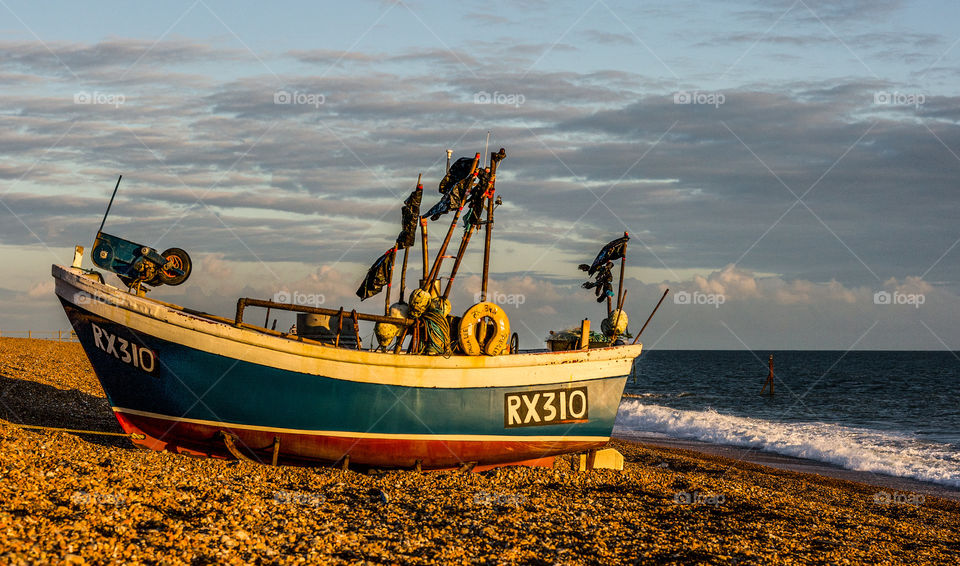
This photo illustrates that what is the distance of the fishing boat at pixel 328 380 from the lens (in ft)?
45.0

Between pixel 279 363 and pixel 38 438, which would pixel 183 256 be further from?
pixel 38 438

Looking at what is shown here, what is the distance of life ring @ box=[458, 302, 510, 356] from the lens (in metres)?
15.3

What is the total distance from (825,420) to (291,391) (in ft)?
128

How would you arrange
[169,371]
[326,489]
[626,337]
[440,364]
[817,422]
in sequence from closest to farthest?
[326,489] → [169,371] → [440,364] → [626,337] → [817,422]

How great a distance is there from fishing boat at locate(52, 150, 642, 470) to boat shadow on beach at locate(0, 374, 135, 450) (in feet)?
7.34

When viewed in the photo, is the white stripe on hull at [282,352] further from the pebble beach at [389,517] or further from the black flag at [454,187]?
the black flag at [454,187]

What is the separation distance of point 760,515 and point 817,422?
3261 centimetres

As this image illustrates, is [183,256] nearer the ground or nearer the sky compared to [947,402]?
nearer the sky

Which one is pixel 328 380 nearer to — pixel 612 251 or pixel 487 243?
pixel 487 243

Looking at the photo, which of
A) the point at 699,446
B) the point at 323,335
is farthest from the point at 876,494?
the point at 323,335

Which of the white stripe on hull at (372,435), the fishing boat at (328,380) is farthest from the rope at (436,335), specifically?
the white stripe on hull at (372,435)

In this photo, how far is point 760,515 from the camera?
13.9 metres

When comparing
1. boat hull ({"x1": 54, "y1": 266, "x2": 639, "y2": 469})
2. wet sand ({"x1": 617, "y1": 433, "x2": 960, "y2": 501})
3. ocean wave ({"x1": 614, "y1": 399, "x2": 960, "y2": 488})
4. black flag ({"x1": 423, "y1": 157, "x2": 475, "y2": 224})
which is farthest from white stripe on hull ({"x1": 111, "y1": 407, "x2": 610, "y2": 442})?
ocean wave ({"x1": 614, "y1": 399, "x2": 960, "y2": 488})

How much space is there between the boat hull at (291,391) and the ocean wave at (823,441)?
16.2m
